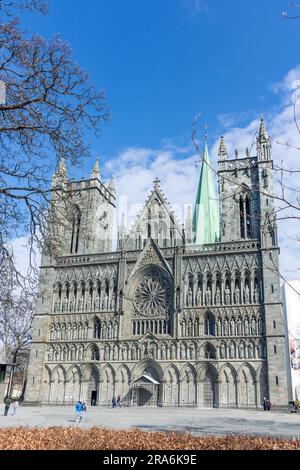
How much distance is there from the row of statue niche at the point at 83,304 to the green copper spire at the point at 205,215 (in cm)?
1248

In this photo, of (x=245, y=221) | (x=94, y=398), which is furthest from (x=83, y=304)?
(x=245, y=221)

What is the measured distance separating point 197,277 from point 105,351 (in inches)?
443

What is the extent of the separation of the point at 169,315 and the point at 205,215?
55.5ft

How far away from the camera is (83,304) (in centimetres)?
4562

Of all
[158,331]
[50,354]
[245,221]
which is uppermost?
[245,221]

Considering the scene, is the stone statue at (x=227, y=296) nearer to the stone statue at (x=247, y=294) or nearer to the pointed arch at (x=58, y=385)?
the stone statue at (x=247, y=294)

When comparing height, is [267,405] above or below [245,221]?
below

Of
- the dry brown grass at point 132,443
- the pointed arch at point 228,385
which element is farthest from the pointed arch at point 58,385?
the dry brown grass at point 132,443

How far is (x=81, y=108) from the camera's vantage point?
11664 mm

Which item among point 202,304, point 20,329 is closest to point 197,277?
point 202,304

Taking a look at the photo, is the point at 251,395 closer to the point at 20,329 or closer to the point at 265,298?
the point at 265,298

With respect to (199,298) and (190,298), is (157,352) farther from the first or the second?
(199,298)

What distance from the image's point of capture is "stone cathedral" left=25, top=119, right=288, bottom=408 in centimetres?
3869

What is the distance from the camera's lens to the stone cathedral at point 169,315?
3869 centimetres
